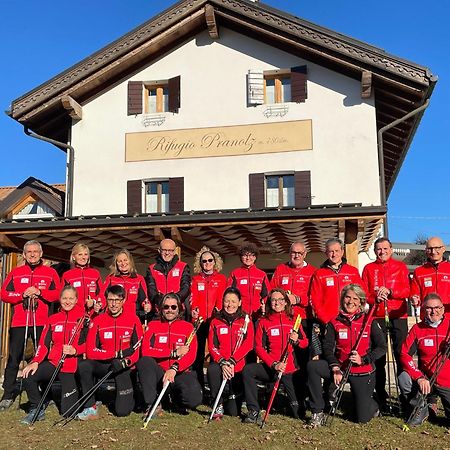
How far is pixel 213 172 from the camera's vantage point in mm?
12938

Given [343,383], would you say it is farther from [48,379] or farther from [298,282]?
[48,379]

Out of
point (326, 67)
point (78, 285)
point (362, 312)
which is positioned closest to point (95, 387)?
point (78, 285)

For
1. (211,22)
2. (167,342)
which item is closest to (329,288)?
(167,342)

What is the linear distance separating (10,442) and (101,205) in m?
8.64

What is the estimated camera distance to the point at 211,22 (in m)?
13.0

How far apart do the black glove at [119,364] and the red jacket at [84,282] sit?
119cm

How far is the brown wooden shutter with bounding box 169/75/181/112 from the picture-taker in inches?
527

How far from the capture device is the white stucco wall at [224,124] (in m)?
12.3

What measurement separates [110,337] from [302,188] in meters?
7.33

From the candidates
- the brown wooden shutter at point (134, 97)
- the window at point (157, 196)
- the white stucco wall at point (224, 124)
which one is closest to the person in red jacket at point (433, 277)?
the white stucco wall at point (224, 124)

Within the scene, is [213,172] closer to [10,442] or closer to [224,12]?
[224,12]

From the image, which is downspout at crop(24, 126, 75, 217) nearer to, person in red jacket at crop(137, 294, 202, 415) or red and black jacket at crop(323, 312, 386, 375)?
person in red jacket at crop(137, 294, 202, 415)

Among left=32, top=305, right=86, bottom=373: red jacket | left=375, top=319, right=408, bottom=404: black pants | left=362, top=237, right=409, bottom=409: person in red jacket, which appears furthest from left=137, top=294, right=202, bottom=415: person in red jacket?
left=362, top=237, right=409, bottom=409: person in red jacket

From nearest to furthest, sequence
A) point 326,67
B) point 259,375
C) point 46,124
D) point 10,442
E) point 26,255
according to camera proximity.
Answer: point 10,442 < point 259,375 < point 26,255 < point 326,67 < point 46,124
